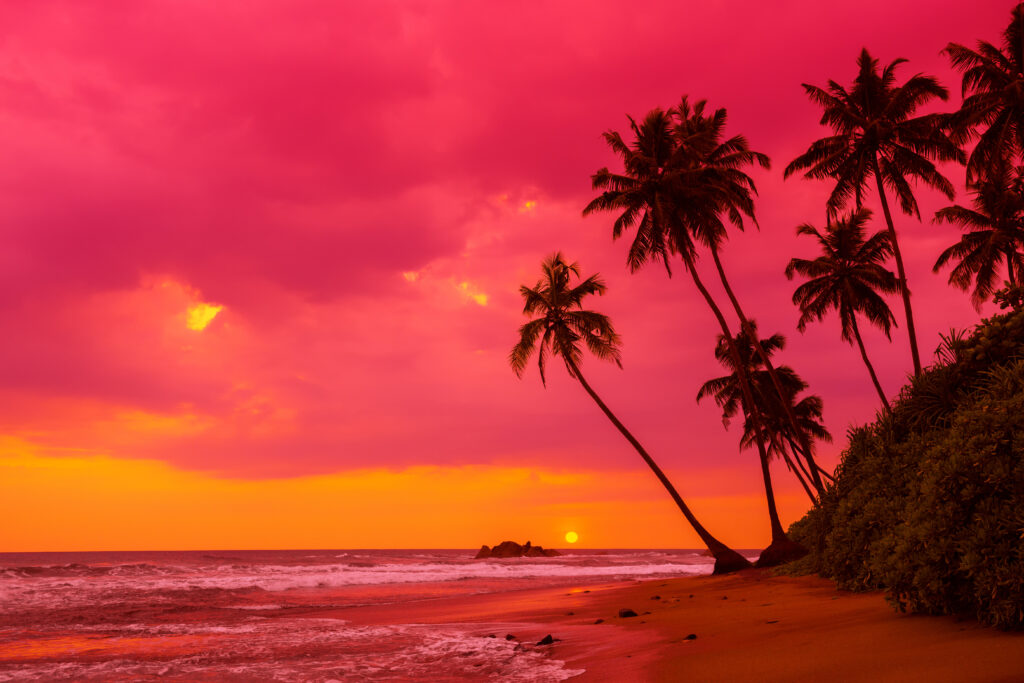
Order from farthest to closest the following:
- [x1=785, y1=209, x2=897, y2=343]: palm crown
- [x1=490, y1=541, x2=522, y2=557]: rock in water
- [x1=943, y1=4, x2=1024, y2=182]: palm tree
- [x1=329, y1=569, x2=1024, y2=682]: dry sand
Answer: [x1=490, y1=541, x2=522, y2=557]: rock in water < [x1=785, y1=209, x2=897, y2=343]: palm crown < [x1=943, y1=4, x2=1024, y2=182]: palm tree < [x1=329, y1=569, x2=1024, y2=682]: dry sand

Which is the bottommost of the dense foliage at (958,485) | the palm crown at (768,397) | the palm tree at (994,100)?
the dense foliage at (958,485)

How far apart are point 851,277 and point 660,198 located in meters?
11.8

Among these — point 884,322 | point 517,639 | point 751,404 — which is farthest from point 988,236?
point 517,639

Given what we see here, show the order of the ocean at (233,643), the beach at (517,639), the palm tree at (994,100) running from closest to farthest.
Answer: the beach at (517,639)
the ocean at (233,643)
the palm tree at (994,100)

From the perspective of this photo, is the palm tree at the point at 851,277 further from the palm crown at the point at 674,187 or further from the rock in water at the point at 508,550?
the rock in water at the point at 508,550

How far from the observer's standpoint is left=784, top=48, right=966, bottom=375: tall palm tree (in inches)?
987

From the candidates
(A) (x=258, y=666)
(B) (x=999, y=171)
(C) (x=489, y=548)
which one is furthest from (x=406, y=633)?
(C) (x=489, y=548)

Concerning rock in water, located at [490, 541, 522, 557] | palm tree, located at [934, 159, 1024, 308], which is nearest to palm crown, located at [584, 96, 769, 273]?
palm tree, located at [934, 159, 1024, 308]

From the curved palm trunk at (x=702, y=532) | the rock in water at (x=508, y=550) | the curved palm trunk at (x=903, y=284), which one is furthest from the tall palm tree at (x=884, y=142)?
the rock in water at (x=508, y=550)

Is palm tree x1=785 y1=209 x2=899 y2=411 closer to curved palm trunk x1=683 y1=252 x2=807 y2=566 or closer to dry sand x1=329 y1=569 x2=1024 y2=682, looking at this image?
curved palm trunk x1=683 y1=252 x2=807 y2=566

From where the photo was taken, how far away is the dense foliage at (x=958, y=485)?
5148mm

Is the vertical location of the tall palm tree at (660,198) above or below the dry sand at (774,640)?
above

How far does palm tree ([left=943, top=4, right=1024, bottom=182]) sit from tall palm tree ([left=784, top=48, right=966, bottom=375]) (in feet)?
4.74

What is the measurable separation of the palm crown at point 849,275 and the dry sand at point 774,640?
20026 millimetres
